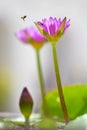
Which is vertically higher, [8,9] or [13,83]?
[8,9]

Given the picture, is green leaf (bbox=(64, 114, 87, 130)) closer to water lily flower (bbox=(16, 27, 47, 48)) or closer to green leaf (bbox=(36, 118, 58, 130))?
green leaf (bbox=(36, 118, 58, 130))

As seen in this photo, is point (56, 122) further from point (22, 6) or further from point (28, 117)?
point (22, 6)

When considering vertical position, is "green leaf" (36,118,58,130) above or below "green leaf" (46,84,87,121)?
below

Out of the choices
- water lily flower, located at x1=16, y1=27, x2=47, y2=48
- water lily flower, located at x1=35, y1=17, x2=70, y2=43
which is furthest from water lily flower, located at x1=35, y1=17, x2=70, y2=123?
water lily flower, located at x1=16, y1=27, x2=47, y2=48

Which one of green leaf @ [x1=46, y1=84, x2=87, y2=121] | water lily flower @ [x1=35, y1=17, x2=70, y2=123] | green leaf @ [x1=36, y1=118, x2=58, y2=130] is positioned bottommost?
green leaf @ [x1=36, y1=118, x2=58, y2=130]

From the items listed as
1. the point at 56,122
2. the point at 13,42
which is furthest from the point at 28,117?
the point at 13,42

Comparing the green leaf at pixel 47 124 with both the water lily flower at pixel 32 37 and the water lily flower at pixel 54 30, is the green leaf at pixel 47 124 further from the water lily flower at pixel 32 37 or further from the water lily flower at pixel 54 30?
the water lily flower at pixel 32 37

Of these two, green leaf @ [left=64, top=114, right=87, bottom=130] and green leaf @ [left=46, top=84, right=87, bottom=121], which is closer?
green leaf @ [left=64, top=114, right=87, bottom=130]
